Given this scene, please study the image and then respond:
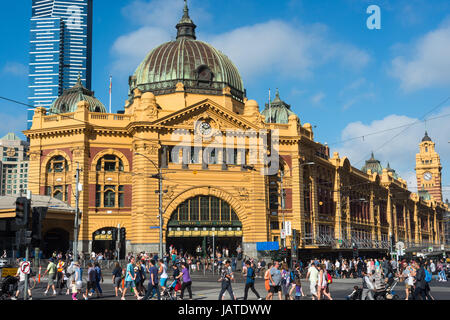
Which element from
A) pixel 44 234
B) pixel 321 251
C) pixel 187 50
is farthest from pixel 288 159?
pixel 44 234

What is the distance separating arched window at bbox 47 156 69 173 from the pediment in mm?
10790

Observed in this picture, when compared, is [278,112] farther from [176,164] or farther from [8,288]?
[8,288]

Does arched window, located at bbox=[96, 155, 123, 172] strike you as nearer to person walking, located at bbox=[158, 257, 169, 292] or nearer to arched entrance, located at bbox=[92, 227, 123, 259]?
arched entrance, located at bbox=[92, 227, 123, 259]

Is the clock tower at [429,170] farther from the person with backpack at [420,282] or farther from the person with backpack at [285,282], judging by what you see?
the person with backpack at [285,282]

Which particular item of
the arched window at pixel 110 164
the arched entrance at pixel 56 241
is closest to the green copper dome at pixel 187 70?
the arched window at pixel 110 164

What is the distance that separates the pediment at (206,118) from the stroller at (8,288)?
34036 mm

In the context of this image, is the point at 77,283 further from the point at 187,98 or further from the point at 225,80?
the point at 225,80

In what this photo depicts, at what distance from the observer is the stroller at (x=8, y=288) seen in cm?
2582

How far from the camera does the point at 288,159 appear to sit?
218 ft

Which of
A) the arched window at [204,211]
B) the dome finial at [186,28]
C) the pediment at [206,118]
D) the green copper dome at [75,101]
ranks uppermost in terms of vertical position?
the dome finial at [186,28]

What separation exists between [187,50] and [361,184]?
38266 millimetres

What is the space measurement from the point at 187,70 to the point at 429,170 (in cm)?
12874

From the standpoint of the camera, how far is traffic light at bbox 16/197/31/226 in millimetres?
23766

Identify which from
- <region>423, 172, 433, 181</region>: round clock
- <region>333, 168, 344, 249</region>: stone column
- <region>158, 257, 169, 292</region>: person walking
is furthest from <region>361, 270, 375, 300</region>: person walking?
<region>423, 172, 433, 181</region>: round clock
